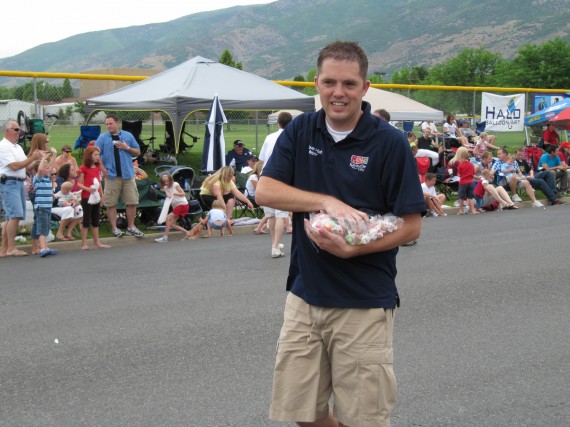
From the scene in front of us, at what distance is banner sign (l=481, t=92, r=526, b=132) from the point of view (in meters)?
24.7

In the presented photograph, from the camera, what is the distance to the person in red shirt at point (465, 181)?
55.5 feet

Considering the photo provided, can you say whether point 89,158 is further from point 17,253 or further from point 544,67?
point 544,67

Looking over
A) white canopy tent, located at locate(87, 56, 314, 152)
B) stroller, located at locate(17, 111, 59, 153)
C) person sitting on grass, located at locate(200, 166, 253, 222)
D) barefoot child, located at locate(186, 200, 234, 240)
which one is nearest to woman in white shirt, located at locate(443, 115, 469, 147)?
white canopy tent, located at locate(87, 56, 314, 152)

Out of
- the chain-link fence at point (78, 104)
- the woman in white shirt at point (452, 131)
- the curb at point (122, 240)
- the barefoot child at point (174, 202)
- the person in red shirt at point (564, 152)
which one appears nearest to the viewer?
the curb at point (122, 240)

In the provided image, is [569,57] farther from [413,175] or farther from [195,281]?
[413,175]

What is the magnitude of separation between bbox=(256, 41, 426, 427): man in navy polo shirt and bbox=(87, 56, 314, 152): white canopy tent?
40.7 feet

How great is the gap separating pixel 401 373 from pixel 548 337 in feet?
5.51

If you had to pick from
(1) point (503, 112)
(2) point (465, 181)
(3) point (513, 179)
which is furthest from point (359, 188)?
(1) point (503, 112)

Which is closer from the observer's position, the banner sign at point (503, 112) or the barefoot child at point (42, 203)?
the barefoot child at point (42, 203)

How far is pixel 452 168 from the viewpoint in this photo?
19.0m

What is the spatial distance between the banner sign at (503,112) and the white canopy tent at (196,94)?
988cm

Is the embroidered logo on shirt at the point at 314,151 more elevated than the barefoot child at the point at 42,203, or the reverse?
the embroidered logo on shirt at the point at 314,151

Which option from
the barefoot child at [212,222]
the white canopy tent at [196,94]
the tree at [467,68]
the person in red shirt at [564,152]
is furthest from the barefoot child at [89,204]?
the tree at [467,68]

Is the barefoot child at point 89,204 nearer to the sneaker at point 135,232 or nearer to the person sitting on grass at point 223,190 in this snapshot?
the sneaker at point 135,232
